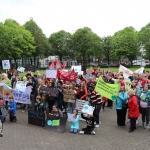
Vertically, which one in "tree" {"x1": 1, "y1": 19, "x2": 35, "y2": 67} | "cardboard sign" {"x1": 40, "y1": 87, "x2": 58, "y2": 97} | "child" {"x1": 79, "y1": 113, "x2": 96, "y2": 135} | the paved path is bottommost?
the paved path

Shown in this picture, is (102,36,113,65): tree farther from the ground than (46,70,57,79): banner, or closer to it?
farther from the ground

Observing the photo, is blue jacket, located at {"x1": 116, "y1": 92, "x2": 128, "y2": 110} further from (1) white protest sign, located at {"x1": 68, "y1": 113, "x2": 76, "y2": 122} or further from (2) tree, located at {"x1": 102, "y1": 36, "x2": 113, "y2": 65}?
(2) tree, located at {"x1": 102, "y1": 36, "x2": 113, "y2": 65}

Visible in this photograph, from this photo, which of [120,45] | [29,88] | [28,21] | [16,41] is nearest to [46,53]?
[28,21]

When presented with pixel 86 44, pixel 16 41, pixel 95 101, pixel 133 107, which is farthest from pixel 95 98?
pixel 86 44

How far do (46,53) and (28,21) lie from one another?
35.7 feet

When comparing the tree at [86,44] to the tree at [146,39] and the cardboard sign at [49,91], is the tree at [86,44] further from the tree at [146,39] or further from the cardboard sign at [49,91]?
the cardboard sign at [49,91]

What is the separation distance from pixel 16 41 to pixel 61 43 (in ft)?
82.1

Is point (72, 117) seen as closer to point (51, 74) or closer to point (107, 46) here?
point (51, 74)

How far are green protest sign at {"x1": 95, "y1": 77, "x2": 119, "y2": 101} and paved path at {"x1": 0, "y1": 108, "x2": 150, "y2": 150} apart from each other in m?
1.35

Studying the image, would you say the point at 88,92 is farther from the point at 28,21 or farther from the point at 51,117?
the point at 28,21

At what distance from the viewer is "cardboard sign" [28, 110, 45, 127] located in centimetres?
1020

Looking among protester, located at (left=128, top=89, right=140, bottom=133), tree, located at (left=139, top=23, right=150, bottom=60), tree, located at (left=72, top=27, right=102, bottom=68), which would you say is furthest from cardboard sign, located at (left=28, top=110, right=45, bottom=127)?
tree, located at (left=139, top=23, right=150, bottom=60)

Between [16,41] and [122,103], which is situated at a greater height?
[16,41]

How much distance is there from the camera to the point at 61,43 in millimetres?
80125
